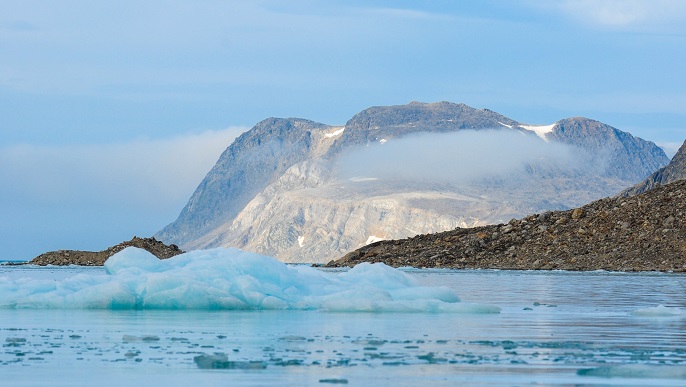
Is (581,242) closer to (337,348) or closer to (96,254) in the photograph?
(96,254)

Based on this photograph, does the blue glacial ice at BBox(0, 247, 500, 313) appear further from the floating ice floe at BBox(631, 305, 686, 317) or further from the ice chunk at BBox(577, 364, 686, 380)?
the ice chunk at BBox(577, 364, 686, 380)

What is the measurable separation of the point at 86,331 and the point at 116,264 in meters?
9.72

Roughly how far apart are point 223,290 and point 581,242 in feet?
189

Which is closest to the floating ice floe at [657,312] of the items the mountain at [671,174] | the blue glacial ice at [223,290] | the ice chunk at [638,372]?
the blue glacial ice at [223,290]

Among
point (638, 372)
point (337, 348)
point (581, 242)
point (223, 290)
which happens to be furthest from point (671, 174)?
point (638, 372)

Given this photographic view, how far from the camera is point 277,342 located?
1572cm

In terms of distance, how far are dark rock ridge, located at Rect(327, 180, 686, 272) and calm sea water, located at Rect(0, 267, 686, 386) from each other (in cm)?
4783

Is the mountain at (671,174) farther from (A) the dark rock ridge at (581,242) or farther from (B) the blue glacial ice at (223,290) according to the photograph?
(B) the blue glacial ice at (223,290)

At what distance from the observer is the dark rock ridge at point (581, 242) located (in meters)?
72.0

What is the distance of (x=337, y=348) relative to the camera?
14.9 metres

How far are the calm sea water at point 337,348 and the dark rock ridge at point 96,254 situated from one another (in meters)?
83.2

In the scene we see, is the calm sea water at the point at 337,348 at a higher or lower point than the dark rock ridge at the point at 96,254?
lower

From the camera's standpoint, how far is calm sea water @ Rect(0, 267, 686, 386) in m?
11.7

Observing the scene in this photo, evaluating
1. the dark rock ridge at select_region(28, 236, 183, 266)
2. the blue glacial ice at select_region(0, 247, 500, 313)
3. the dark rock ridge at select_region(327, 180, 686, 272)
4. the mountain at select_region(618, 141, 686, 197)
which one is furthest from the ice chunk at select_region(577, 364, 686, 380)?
the mountain at select_region(618, 141, 686, 197)
